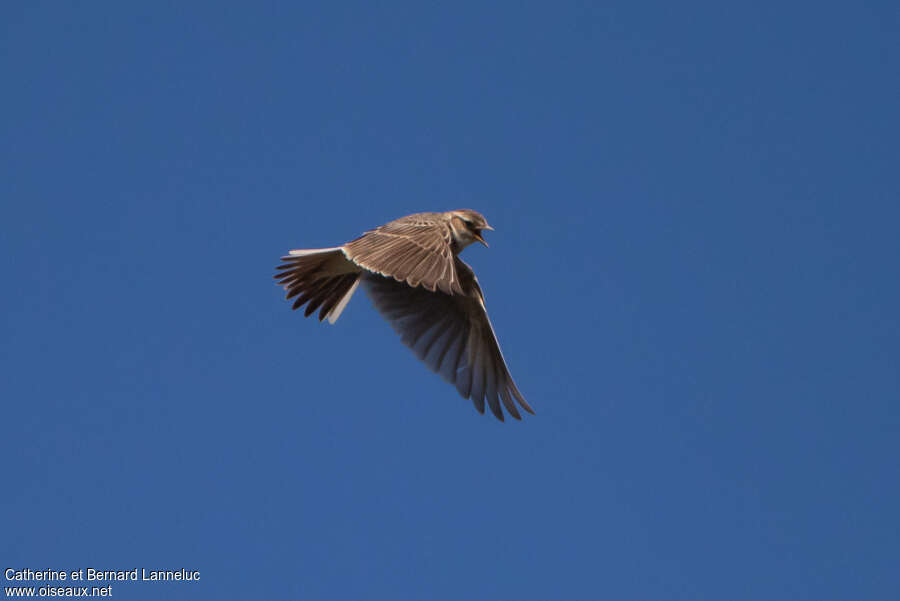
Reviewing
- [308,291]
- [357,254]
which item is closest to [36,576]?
[308,291]

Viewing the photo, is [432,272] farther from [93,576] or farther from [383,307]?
[93,576]

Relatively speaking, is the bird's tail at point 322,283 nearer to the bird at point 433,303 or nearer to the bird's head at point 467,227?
the bird at point 433,303

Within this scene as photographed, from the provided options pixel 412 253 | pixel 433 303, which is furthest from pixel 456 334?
pixel 412 253

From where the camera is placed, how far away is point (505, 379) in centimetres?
1655

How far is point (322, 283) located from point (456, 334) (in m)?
1.76

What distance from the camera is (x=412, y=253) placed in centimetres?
1527

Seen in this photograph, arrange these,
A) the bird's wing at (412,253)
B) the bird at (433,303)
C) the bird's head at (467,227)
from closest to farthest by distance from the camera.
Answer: the bird's wing at (412,253)
the bird at (433,303)
the bird's head at (467,227)

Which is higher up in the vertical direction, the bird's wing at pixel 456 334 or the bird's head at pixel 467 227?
the bird's head at pixel 467 227

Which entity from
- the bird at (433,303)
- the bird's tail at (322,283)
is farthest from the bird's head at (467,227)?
the bird's tail at (322,283)

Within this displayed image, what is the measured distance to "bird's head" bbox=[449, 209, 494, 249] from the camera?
17266 millimetres

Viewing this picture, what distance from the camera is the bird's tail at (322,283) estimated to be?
16672 millimetres

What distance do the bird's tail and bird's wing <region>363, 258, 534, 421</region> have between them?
291 millimetres

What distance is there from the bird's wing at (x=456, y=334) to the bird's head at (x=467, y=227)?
18.6 inches

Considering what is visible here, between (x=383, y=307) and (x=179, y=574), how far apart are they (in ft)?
15.3
